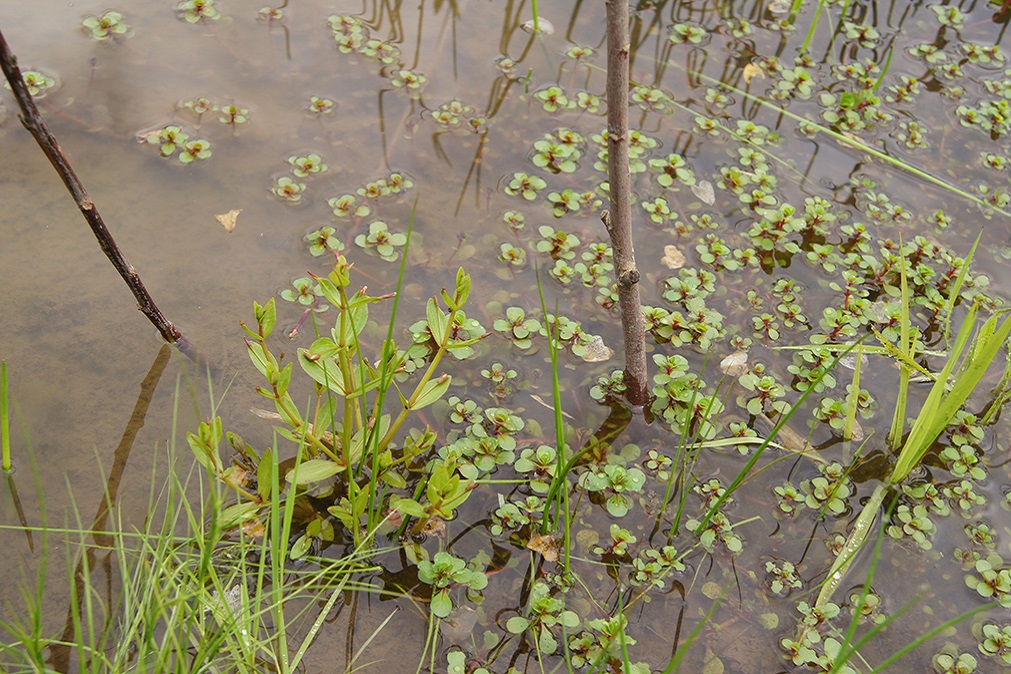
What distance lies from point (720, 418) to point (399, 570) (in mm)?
1292

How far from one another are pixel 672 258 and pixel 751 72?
138 cm

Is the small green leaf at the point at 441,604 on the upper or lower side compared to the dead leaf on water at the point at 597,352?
lower

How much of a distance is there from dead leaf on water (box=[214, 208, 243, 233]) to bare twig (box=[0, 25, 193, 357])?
1.67 feet

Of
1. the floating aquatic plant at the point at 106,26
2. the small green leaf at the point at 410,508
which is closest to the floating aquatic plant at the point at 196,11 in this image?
the floating aquatic plant at the point at 106,26

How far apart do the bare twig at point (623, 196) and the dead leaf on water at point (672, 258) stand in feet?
2.33

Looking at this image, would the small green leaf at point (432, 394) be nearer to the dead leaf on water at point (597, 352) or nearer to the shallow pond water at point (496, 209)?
the shallow pond water at point (496, 209)

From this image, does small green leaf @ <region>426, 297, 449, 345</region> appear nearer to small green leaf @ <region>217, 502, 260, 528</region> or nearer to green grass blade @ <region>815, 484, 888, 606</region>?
small green leaf @ <region>217, 502, 260, 528</region>

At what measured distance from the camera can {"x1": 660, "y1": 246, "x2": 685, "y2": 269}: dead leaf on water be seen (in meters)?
3.38

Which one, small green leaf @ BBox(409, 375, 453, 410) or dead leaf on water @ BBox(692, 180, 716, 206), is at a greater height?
dead leaf on water @ BBox(692, 180, 716, 206)

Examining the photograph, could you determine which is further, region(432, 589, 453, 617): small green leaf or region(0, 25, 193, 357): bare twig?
region(432, 589, 453, 617): small green leaf

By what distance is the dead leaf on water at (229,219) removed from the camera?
10.7ft

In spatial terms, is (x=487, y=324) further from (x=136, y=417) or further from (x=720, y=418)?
(x=136, y=417)

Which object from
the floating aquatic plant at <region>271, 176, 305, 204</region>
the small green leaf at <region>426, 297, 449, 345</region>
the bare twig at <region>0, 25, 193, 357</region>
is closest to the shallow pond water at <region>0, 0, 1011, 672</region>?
the floating aquatic plant at <region>271, 176, 305, 204</region>

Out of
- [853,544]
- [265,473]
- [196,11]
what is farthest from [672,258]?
[196,11]
